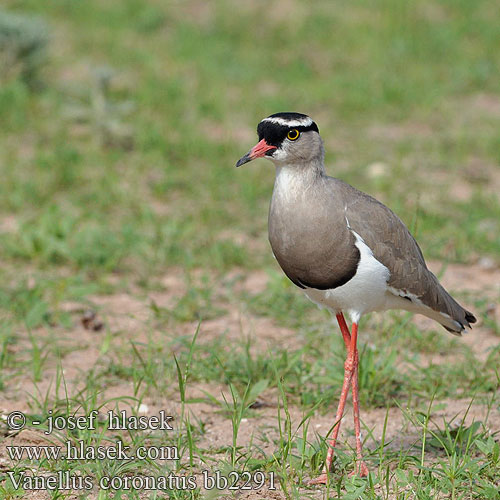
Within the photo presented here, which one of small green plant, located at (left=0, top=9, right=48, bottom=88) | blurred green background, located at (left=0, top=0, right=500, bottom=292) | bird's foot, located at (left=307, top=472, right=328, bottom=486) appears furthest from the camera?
small green plant, located at (left=0, top=9, right=48, bottom=88)

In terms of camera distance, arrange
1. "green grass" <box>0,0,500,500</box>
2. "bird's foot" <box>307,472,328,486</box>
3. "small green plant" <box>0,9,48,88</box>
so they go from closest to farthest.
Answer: "bird's foot" <box>307,472,328,486</box> < "green grass" <box>0,0,500,500</box> < "small green plant" <box>0,9,48,88</box>

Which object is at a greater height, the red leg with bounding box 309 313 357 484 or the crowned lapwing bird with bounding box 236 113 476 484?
the crowned lapwing bird with bounding box 236 113 476 484

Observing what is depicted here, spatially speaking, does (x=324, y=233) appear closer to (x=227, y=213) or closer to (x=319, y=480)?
(x=319, y=480)

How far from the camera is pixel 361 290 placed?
3406 millimetres

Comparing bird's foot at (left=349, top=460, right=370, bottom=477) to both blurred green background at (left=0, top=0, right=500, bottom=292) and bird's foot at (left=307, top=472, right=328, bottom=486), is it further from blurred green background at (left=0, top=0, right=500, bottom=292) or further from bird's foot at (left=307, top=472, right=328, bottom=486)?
blurred green background at (left=0, top=0, right=500, bottom=292)

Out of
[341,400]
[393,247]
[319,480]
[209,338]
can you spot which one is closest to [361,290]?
[393,247]

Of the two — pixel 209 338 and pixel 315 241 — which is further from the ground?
pixel 315 241

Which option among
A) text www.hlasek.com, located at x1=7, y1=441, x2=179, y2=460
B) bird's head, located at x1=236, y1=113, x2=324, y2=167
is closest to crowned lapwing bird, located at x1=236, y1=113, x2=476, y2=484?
bird's head, located at x1=236, y1=113, x2=324, y2=167

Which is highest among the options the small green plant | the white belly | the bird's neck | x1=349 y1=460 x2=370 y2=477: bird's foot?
the small green plant

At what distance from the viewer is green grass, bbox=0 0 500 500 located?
11.9ft

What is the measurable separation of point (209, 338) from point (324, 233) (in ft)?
5.71

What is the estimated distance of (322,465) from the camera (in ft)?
11.2

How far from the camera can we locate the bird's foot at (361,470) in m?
3.29

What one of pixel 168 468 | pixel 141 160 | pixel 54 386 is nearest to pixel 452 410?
pixel 168 468
